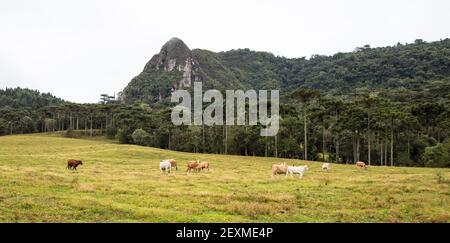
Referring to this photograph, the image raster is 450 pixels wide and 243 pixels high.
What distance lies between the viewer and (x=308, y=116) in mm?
87438

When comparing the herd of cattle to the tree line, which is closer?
the herd of cattle

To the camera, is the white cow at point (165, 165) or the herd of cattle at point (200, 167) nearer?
the herd of cattle at point (200, 167)

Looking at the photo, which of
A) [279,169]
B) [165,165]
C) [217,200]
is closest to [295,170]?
[279,169]

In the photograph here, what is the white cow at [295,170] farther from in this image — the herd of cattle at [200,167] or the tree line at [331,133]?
the tree line at [331,133]

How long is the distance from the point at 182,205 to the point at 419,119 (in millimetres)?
68873

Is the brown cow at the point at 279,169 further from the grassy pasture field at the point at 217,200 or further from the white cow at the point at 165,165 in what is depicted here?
the white cow at the point at 165,165

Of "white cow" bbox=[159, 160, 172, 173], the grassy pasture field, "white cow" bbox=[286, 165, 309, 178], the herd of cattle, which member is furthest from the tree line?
the grassy pasture field

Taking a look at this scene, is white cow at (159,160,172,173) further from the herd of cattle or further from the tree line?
the tree line

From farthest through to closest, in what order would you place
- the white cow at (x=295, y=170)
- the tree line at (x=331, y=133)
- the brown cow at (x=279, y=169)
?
1. the tree line at (x=331, y=133)
2. the brown cow at (x=279, y=169)
3. the white cow at (x=295, y=170)

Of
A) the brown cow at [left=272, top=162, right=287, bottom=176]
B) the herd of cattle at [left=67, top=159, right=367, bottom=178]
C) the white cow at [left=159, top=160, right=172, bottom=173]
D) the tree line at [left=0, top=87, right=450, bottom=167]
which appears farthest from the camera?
the tree line at [left=0, top=87, right=450, bottom=167]

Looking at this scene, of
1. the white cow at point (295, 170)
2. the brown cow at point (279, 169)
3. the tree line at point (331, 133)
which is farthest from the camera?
the tree line at point (331, 133)

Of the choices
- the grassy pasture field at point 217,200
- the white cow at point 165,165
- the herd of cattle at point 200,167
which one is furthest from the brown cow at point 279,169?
the white cow at point 165,165
